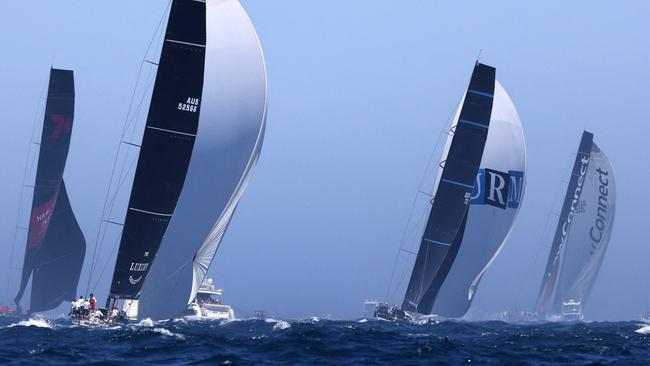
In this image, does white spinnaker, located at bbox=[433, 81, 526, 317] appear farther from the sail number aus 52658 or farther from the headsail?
the sail number aus 52658

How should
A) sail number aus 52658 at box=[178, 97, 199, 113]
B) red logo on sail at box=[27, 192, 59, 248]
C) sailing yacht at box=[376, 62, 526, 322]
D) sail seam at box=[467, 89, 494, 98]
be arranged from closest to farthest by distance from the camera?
sail number aus 52658 at box=[178, 97, 199, 113] < sailing yacht at box=[376, 62, 526, 322] < sail seam at box=[467, 89, 494, 98] < red logo on sail at box=[27, 192, 59, 248]

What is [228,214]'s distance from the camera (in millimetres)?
38094

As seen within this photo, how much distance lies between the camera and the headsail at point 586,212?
2982 inches

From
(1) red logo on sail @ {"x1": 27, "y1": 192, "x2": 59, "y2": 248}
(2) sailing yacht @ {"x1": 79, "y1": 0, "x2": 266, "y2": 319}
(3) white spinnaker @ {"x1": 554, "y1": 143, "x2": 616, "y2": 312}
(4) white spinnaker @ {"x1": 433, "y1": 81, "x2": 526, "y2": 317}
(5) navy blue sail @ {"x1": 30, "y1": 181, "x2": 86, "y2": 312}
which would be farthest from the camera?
(3) white spinnaker @ {"x1": 554, "y1": 143, "x2": 616, "y2": 312}

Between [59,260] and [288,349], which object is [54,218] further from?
[288,349]

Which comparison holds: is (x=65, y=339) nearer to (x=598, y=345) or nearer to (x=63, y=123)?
(x=598, y=345)

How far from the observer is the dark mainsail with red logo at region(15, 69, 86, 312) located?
56125 millimetres

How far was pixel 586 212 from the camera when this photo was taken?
249 ft

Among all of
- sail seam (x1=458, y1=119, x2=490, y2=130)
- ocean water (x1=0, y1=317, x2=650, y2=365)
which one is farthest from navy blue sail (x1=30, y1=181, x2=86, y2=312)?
ocean water (x1=0, y1=317, x2=650, y2=365)

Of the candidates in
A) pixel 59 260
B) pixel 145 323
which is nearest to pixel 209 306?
pixel 59 260

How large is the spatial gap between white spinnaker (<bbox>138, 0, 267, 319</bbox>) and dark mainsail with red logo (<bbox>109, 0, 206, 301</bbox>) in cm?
30

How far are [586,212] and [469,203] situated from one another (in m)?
23.5

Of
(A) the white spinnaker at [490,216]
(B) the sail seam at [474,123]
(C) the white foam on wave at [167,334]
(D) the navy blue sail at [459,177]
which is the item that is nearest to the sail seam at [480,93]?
(D) the navy blue sail at [459,177]

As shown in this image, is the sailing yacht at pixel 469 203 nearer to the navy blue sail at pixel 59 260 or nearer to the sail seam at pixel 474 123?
the sail seam at pixel 474 123
